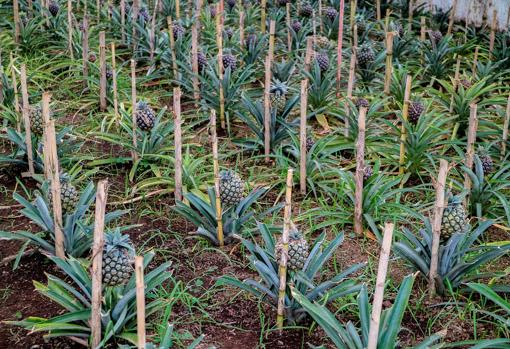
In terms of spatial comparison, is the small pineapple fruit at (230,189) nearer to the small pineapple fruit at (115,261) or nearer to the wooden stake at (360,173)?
the wooden stake at (360,173)

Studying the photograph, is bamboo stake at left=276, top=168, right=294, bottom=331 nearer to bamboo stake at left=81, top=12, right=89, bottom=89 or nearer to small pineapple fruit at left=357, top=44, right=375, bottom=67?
small pineapple fruit at left=357, top=44, right=375, bottom=67

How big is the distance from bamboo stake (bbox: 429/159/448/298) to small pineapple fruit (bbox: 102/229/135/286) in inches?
49.2

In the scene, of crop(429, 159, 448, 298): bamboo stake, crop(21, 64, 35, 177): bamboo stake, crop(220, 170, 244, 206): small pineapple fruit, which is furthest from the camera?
crop(21, 64, 35, 177): bamboo stake

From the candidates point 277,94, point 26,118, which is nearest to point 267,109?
point 277,94

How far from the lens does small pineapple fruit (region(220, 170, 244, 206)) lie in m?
3.03

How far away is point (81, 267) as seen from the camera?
2.52m

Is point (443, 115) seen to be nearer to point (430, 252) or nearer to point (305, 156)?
point (305, 156)

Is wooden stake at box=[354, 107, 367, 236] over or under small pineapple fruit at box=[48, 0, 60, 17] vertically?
under

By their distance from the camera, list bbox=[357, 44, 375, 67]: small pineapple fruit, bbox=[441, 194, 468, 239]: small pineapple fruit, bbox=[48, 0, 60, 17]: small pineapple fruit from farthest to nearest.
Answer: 1. bbox=[48, 0, 60, 17]: small pineapple fruit
2. bbox=[357, 44, 375, 67]: small pineapple fruit
3. bbox=[441, 194, 468, 239]: small pineapple fruit

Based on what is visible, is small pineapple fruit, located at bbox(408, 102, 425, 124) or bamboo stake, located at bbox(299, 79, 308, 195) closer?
bamboo stake, located at bbox(299, 79, 308, 195)

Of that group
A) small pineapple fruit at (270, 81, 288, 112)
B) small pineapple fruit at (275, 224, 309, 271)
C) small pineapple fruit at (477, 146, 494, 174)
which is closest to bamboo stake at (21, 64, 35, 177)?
small pineapple fruit at (270, 81, 288, 112)

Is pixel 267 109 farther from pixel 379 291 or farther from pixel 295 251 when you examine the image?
pixel 379 291

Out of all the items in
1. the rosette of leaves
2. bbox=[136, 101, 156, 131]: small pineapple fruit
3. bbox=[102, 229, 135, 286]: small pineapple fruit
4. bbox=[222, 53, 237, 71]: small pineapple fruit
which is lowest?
the rosette of leaves

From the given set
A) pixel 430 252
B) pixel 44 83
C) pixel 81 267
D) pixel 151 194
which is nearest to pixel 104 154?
pixel 151 194
